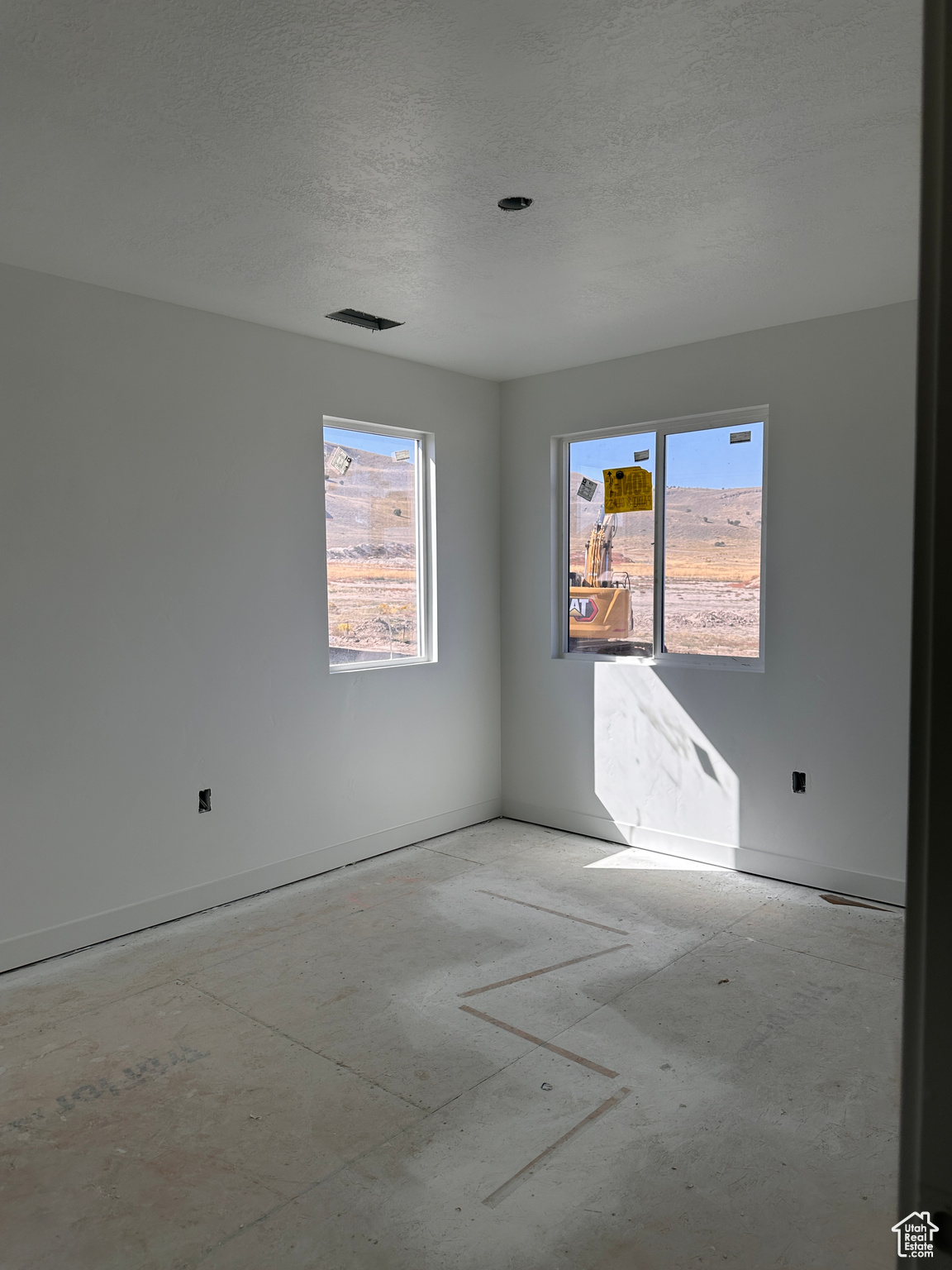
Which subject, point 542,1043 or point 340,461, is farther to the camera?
point 340,461

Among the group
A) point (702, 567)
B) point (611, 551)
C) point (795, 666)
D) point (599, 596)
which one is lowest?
point (795, 666)

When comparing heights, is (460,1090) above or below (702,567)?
below

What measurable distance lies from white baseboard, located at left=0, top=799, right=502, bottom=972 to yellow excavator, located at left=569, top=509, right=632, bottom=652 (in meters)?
1.33

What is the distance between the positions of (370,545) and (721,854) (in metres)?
2.52

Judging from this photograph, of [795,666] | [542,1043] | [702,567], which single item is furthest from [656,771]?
[542,1043]

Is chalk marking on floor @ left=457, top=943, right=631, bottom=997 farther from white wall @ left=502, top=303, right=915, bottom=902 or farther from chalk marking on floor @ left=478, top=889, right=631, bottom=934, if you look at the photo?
white wall @ left=502, top=303, right=915, bottom=902

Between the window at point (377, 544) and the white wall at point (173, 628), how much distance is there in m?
0.12

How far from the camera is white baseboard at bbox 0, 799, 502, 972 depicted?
3.45 meters

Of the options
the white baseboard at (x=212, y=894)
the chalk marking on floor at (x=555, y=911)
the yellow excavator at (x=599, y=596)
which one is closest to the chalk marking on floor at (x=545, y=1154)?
the chalk marking on floor at (x=555, y=911)

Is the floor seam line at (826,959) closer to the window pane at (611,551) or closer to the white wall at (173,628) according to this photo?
the window pane at (611,551)

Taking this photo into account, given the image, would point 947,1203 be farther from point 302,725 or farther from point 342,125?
point 302,725

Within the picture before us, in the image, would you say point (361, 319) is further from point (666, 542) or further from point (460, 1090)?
point (460, 1090)

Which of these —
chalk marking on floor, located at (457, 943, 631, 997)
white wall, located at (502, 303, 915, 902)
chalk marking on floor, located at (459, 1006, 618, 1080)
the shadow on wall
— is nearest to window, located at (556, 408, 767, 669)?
white wall, located at (502, 303, 915, 902)

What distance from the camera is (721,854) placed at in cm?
455
